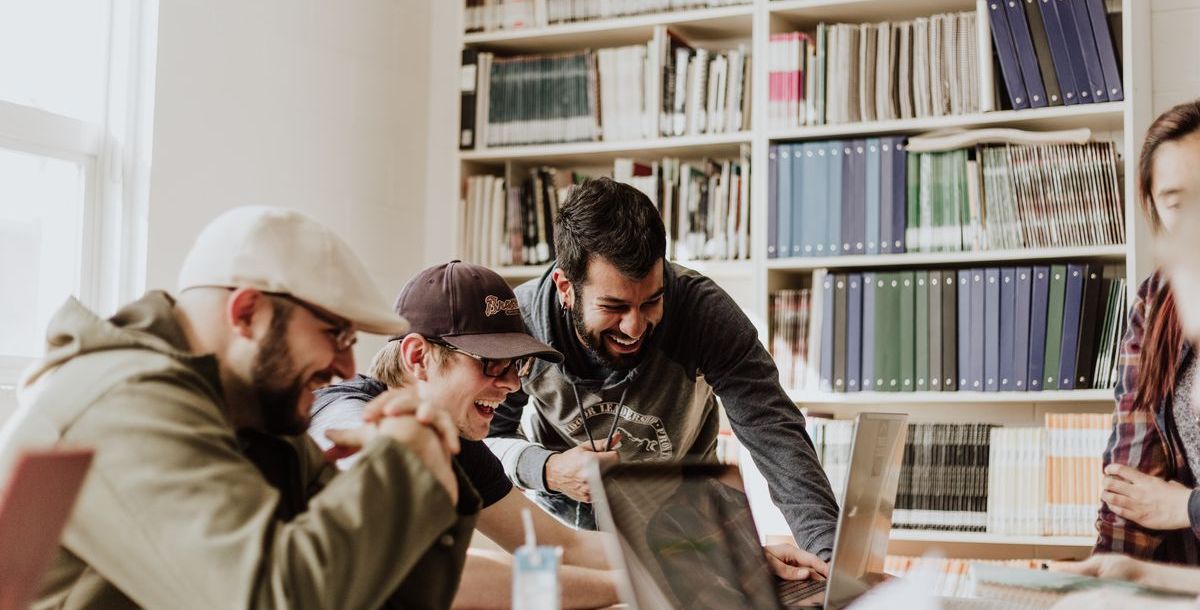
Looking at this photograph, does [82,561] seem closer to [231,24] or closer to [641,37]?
[231,24]

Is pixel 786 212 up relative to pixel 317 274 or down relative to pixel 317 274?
up

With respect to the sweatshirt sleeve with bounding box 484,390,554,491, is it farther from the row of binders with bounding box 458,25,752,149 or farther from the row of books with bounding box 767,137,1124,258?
the row of binders with bounding box 458,25,752,149

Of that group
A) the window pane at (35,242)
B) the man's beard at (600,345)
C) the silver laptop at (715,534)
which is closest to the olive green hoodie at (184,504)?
the silver laptop at (715,534)

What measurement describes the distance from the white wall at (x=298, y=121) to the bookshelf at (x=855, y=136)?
20cm

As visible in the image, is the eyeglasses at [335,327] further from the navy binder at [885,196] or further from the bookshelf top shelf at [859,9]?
Answer: the bookshelf top shelf at [859,9]

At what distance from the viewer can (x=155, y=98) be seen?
9.05ft

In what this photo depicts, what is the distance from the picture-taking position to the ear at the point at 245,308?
3.80 ft

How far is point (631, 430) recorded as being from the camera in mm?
2375

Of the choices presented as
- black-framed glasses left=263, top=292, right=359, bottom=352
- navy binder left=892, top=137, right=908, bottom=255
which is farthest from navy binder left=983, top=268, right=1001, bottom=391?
black-framed glasses left=263, top=292, right=359, bottom=352

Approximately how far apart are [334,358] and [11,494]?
0.41m

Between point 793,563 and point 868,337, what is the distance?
5.26 ft

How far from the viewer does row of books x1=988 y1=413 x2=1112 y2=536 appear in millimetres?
2963

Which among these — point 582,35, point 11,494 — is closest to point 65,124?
point 582,35

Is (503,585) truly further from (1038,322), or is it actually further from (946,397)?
(1038,322)
